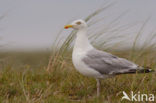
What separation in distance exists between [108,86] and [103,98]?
3.01 feet

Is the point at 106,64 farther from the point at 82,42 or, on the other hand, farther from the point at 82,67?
the point at 82,42

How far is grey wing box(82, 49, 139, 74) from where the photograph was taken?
21.7ft

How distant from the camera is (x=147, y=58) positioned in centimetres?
862

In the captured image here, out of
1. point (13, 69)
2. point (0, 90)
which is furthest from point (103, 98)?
point (13, 69)

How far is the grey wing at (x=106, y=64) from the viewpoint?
6.62 m

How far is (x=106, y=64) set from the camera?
22.0 feet

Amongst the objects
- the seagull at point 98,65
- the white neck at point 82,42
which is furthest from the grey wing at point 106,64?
the white neck at point 82,42

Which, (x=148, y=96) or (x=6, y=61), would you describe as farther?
(x=6, y=61)

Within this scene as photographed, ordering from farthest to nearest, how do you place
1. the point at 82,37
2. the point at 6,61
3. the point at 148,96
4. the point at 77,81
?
1. the point at 6,61
2. the point at 77,81
3. the point at 82,37
4. the point at 148,96

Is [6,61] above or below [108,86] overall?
above

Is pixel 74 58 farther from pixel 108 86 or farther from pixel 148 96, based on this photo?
pixel 148 96

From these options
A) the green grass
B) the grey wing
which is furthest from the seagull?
the green grass

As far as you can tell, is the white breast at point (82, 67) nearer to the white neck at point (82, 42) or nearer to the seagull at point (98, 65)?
the seagull at point (98, 65)

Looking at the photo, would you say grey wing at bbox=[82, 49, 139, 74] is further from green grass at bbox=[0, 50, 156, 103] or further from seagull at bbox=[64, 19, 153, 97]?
green grass at bbox=[0, 50, 156, 103]
